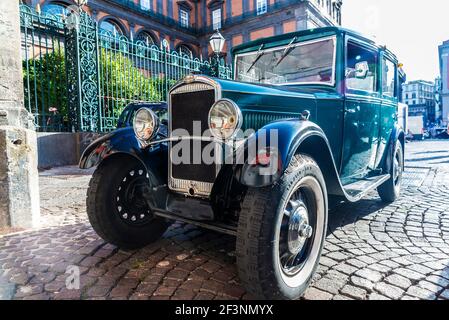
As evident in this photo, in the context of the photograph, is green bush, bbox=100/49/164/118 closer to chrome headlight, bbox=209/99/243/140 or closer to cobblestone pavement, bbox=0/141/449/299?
cobblestone pavement, bbox=0/141/449/299

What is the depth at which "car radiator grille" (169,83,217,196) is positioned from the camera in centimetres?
230

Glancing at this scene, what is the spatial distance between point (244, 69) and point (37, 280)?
116 inches

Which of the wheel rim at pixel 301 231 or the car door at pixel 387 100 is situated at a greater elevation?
the car door at pixel 387 100

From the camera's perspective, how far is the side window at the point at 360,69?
2986 mm

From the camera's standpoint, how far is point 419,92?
81.8 meters

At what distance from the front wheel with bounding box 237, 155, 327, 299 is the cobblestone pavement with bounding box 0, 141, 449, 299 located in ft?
0.70

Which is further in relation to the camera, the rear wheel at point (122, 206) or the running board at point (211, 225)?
the rear wheel at point (122, 206)

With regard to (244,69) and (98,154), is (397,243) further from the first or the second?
(98,154)

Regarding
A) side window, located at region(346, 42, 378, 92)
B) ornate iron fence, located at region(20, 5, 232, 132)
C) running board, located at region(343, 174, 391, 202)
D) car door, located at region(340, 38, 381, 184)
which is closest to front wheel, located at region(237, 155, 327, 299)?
running board, located at region(343, 174, 391, 202)

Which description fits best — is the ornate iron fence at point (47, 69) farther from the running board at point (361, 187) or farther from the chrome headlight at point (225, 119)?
the running board at point (361, 187)

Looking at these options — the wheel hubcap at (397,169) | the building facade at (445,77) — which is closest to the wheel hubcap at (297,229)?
the wheel hubcap at (397,169)

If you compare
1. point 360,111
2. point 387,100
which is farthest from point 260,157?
point 387,100

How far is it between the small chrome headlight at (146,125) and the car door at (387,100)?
9.92 ft
